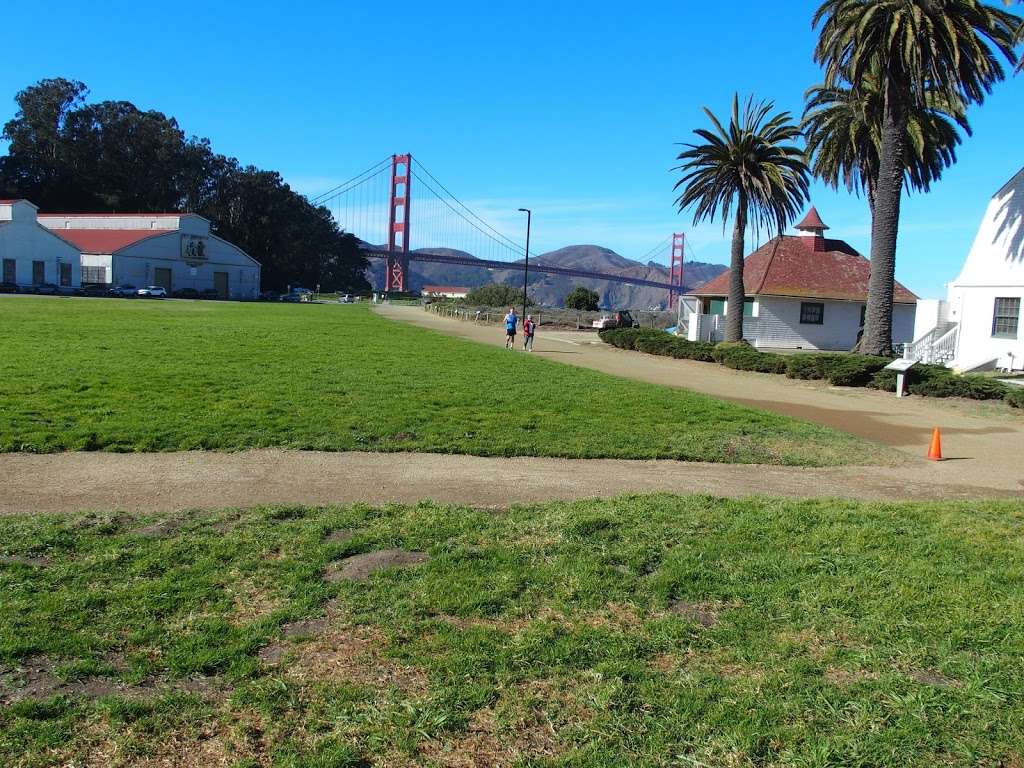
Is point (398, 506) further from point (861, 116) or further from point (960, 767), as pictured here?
point (861, 116)

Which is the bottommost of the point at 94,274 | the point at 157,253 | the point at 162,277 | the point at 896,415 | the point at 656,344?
the point at 896,415

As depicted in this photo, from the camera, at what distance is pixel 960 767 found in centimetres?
347

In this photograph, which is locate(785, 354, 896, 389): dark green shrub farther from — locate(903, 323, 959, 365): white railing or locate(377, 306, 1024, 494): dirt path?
locate(903, 323, 959, 365): white railing

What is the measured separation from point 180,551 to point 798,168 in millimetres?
31595

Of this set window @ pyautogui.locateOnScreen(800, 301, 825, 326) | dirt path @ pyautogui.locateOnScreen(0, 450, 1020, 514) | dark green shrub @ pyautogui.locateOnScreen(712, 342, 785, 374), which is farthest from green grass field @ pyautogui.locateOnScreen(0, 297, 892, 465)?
window @ pyautogui.locateOnScreen(800, 301, 825, 326)

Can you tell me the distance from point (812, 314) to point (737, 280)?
8986mm

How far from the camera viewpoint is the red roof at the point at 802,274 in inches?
1590

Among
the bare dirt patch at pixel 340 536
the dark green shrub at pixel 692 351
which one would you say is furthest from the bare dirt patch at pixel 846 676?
the dark green shrub at pixel 692 351

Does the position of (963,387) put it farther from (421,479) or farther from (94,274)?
(94,274)

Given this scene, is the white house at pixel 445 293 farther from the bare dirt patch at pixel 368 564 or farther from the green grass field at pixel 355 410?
the bare dirt patch at pixel 368 564

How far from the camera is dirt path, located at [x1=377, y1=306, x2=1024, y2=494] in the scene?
430 inches

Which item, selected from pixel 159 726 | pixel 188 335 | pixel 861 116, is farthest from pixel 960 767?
pixel 861 116

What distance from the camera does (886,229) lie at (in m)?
24.8

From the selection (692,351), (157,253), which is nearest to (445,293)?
(157,253)
